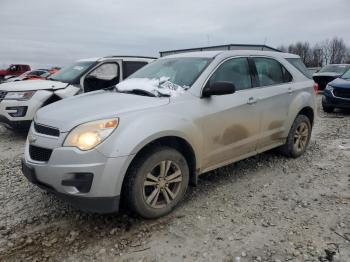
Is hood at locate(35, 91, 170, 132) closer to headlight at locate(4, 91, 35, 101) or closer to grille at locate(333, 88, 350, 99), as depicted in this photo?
headlight at locate(4, 91, 35, 101)

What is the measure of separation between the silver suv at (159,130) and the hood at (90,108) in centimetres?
1

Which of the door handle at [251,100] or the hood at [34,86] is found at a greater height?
the hood at [34,86]

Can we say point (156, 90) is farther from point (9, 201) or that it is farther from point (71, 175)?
point (9, 201)

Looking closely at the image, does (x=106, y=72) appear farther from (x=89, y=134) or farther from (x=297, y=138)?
(x=89, y=134)

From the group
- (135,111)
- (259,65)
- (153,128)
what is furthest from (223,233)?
(259,65)

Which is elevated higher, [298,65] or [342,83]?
[298,65]

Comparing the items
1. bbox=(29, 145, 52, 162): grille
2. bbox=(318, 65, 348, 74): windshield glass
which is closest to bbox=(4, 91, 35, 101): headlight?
bbox=(29, 145, 52, 162): grille

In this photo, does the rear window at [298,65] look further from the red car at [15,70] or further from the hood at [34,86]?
the red car at [15,70]

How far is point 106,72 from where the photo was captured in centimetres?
807

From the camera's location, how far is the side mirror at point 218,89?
12.9 ft

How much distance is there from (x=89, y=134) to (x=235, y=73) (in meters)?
2.18

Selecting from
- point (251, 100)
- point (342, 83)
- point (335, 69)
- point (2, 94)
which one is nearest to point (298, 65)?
point (251, 100)

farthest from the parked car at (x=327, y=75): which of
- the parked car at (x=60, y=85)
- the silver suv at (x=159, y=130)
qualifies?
the silver suv at (x=159, y=130)

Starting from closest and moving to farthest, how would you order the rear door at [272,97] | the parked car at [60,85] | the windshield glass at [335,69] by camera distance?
the rear door at [272,97], the parked car at [60,85], the windshield glass at [335,69]
